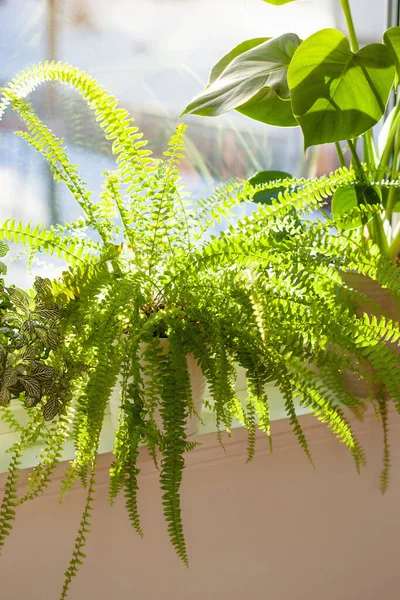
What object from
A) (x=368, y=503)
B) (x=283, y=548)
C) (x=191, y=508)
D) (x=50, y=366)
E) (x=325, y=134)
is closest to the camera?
(x=50, y=366)

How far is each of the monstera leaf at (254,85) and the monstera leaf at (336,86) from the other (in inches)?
3.2

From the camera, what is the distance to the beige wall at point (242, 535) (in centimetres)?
113

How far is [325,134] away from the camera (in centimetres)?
107

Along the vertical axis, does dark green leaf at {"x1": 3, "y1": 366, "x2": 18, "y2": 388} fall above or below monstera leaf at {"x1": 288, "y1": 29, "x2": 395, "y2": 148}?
below

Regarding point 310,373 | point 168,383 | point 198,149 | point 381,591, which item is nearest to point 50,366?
point 168,383

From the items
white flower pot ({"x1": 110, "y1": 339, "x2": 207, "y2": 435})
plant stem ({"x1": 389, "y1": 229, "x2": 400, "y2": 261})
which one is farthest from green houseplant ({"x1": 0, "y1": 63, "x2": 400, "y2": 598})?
plant stem ({"x1": 389, "y1": 229, "x2": 400, "y2": 261})

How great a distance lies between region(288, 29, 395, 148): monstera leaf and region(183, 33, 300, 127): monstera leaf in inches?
3.2

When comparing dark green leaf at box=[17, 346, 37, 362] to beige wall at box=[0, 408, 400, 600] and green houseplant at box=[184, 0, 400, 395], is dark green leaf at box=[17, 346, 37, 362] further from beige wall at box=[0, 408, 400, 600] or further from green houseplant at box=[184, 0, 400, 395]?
green houseplant at box=[184, 0, 400, 395]

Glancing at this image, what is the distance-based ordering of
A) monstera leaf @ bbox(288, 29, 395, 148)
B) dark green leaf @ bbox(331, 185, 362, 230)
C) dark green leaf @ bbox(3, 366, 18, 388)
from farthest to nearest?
1. dark green leaf @ bbox(331, 185, 362, 230)
2. monstera leaf @ bbox(288, 29, 395, 148)
3. dark green leaf @ bbox(3, 366, 18, 388)

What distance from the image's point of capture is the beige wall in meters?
1.13

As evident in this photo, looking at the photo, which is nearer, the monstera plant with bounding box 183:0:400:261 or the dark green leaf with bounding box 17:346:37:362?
the dark green leaf with bounding box 17:346:37:362

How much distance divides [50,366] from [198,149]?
0.77 m

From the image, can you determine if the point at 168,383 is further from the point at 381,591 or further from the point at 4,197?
the point at 381,591

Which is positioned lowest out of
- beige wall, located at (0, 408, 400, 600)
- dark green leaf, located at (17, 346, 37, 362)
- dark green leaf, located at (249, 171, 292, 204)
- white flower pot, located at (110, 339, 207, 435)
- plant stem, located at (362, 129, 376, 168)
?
beige wall, located at (0, 408, 400, 600)
